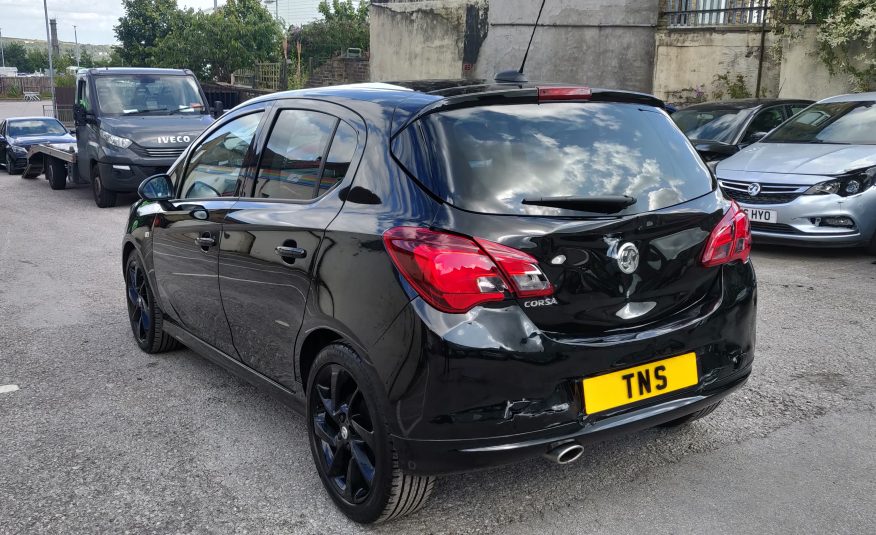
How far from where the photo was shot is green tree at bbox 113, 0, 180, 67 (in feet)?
140

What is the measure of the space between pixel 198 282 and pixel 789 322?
3979 millimetres

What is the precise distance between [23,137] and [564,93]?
20663mm

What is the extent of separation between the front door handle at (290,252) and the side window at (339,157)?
0.24m

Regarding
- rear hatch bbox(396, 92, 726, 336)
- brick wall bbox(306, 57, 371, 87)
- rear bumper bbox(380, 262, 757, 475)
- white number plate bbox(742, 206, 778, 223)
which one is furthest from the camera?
brick wall bbox(306, 57, 371, 87)

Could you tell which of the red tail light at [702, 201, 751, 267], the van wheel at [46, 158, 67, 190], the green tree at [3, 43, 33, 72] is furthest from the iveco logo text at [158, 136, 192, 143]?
the green tree at [3, 43, 33, 72]

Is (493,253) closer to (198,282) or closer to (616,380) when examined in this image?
(616,380)

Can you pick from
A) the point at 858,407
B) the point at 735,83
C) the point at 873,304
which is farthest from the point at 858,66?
the point at 858,407

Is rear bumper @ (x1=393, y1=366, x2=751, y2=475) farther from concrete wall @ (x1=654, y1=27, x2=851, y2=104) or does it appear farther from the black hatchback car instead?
concrete wall @ (x1=654, y1=27, x2=851, y2=104)

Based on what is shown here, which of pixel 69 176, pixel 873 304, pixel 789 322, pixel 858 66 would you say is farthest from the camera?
pixel 69 176

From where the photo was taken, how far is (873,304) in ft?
20.7

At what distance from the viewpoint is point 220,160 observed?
4.50 m

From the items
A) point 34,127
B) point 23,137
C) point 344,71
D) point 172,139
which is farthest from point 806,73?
point 344,71

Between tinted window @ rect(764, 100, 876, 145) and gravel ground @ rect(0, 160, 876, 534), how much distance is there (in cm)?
345

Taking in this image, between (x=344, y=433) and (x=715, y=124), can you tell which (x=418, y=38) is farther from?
(x=344, y=433)
